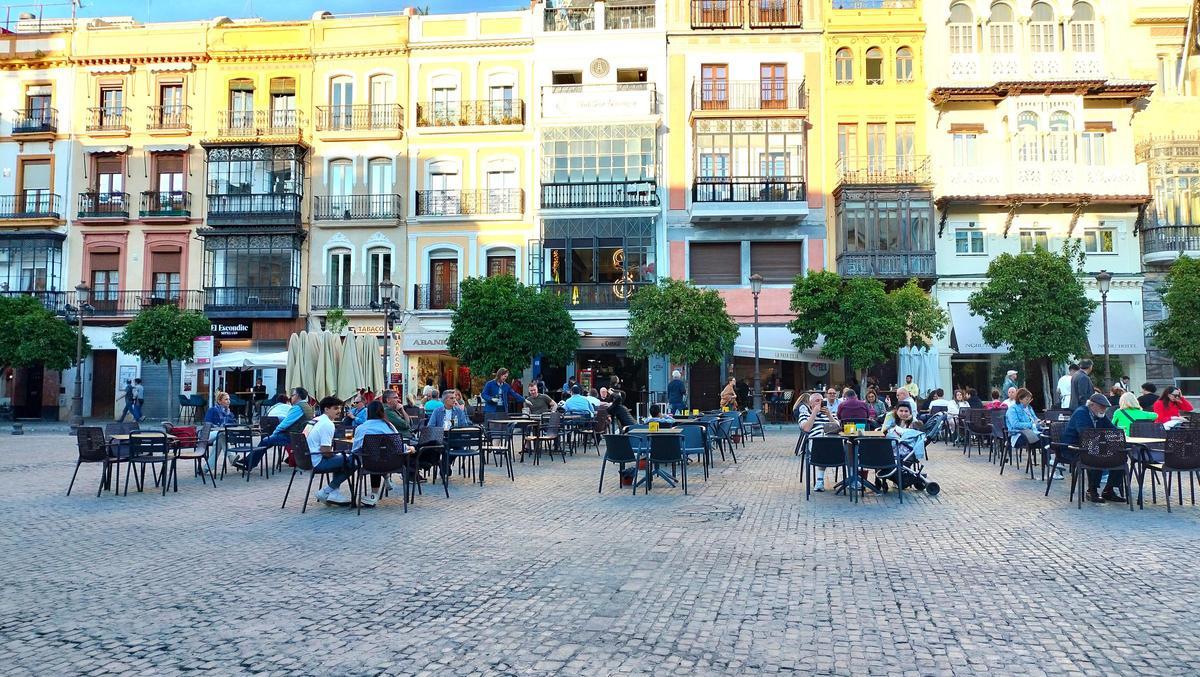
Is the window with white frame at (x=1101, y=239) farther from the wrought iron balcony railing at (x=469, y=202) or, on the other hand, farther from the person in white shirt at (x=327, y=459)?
the person in white shirt at (x=327, y=459)

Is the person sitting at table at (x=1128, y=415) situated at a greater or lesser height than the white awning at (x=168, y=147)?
lesser

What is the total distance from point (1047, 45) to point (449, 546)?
32.2 metres

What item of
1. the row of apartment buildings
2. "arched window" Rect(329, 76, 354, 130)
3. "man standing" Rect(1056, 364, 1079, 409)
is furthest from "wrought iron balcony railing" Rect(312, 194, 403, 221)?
"man standing" Rect(1056, 364, 1079, 409)

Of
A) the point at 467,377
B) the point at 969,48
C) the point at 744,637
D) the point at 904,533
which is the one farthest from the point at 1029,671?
the point at 969,48

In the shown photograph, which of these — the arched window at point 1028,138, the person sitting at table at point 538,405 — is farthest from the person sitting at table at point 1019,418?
the arched window at point 1028,138

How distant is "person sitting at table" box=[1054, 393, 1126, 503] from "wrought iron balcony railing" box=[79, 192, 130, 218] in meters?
34.5

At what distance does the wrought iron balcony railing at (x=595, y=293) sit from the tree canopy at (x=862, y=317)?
6611 millimetres

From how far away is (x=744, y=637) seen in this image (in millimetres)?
5348

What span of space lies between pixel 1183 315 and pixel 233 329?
33899 mm

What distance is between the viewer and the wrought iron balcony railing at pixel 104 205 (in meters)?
33.7

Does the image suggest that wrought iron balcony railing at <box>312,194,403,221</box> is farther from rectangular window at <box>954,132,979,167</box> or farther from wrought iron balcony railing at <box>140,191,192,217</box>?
rectangular window at <box>954,132,979,167</box>

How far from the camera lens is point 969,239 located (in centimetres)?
3131

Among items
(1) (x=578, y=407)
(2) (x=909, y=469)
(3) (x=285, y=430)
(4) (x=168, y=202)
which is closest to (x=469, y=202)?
(4) (x=168, y=202)

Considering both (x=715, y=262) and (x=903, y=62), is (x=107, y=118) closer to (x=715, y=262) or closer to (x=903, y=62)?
(x=715, y=262)
